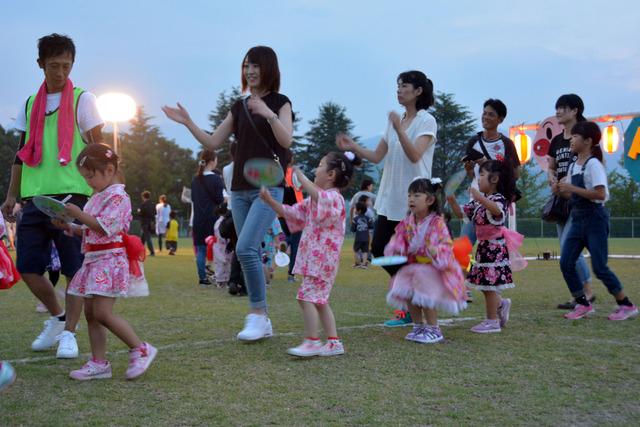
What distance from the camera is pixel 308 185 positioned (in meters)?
4.50

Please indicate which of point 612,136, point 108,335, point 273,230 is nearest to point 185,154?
point 612,136

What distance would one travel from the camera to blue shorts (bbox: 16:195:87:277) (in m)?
4.68

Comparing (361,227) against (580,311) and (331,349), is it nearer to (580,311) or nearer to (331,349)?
(580,311)

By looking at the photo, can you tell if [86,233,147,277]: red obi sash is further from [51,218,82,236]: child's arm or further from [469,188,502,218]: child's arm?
[469,188,502,218]: child's arm

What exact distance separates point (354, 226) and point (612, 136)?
8.45 metres

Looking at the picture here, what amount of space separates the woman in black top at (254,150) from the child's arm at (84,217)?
131 centimetres

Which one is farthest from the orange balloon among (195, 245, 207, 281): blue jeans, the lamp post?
the lamp post

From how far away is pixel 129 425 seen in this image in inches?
118

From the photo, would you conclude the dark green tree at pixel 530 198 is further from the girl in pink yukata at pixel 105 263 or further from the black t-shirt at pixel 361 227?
the girl in pink yukata at pixel 105 263

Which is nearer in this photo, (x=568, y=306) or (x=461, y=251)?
(x=461, y=251)

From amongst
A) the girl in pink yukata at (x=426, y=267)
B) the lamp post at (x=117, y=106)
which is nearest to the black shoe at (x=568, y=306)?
the girl in pink yukata at (x=426, y=267)

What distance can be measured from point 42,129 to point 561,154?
5.11 meters

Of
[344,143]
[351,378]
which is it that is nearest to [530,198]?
[344,143]

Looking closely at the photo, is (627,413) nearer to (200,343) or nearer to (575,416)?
(575,416)
